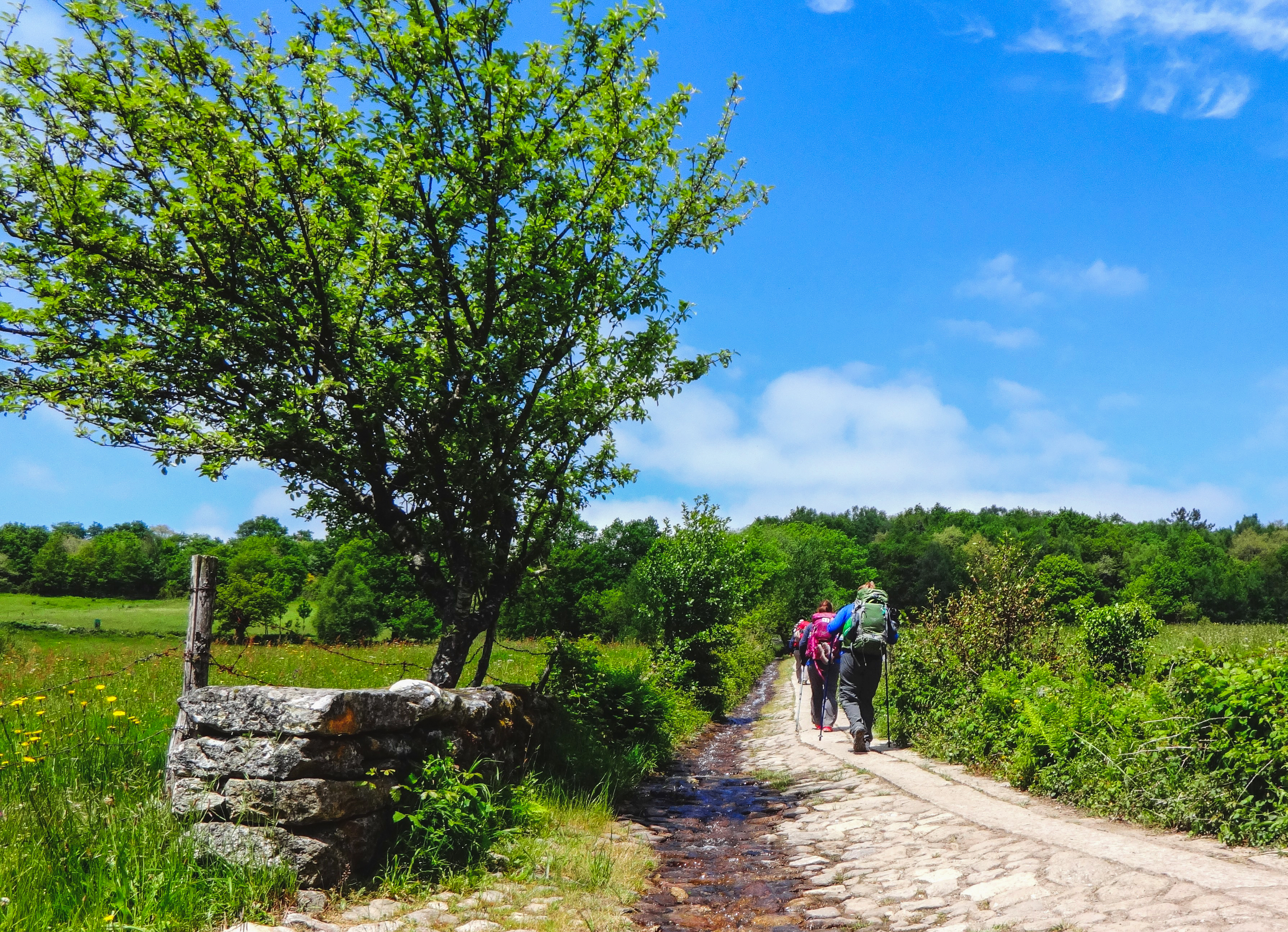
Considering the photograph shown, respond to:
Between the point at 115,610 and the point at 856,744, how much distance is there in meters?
62.8

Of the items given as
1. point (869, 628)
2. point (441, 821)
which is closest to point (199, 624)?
point (441, 821)

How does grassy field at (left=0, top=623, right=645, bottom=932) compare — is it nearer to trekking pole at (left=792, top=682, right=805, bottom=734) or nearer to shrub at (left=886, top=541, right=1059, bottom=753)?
shrub at (left=886, top=541, right=1059, bottom=753)

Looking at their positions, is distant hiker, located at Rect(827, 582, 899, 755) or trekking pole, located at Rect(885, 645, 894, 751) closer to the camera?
distant hiker, located at Rect(827, 582, 899, 755)

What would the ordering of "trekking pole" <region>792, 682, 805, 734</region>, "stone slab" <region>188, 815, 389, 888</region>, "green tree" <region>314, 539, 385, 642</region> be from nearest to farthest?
"stone slab" <region>188, 815, 389, 888</region>, "trekking pole" <region>792, 682, 805, 734</region>, "green tree" <region>314, 539, 385, 642</region>

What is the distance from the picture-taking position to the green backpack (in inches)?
392

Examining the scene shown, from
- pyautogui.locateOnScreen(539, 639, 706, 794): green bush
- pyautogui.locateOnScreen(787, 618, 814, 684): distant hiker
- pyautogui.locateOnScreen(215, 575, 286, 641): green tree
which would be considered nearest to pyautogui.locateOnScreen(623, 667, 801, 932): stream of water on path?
Result: pyautogui.locateOnScreen(539, 639, 706, 794): green bush

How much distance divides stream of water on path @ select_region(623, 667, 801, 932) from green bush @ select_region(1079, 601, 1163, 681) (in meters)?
4.74

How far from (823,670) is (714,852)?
264 inches

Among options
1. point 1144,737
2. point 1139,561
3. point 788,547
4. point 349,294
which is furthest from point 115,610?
point 1139,561

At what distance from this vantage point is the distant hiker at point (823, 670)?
1266 centimetres

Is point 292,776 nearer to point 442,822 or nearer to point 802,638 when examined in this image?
point 442,822

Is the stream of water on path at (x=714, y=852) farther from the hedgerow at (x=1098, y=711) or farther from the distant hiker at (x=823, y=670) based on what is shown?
the hedgerow at (x=1098, y=711)

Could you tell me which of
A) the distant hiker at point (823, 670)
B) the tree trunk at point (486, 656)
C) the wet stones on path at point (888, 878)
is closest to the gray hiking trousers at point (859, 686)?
the wet stones on path at point (888, 878)

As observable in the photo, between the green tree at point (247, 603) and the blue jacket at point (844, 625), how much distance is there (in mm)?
35830
